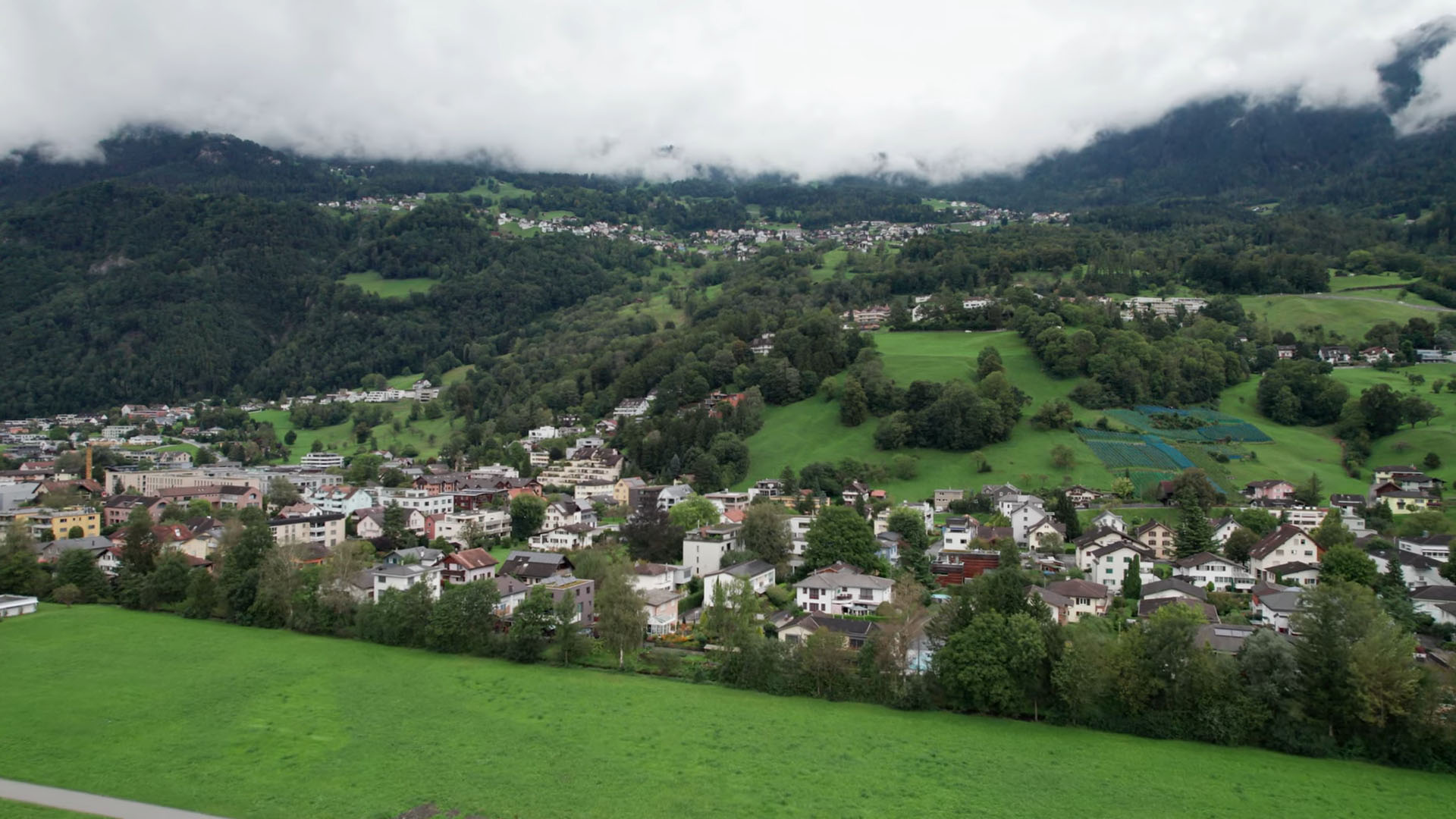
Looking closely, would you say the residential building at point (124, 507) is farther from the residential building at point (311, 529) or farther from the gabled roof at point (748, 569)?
the gabled roof at point (748, 569)

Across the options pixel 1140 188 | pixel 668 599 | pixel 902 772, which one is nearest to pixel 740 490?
pixel 668 599

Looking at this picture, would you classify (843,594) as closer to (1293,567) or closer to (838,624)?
(838,624)

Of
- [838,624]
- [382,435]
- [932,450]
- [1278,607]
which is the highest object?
[382,435]

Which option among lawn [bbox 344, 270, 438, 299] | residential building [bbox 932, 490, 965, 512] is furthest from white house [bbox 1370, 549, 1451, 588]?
lawn [bbox 344, 270, 438, 299]

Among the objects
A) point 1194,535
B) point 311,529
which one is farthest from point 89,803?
point 1194,535

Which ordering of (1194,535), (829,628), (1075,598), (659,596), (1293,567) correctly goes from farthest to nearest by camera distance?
(1194,535)
(1293,567)
(659,596)
(1075,598)
(829,628)

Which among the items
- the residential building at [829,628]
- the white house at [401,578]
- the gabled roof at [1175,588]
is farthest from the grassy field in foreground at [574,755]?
the gabled roof at [1175,588]
